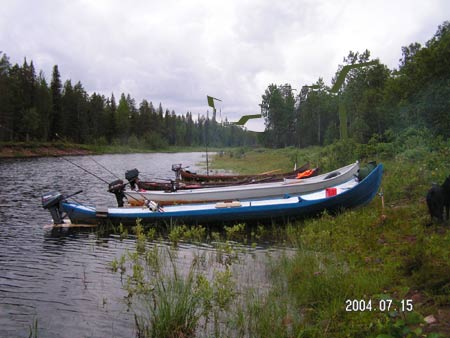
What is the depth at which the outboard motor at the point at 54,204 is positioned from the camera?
1232 cm

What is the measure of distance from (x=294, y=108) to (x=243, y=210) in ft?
205

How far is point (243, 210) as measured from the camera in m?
11.2

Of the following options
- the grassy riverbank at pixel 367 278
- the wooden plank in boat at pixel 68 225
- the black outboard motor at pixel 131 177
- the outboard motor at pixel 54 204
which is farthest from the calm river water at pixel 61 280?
the black outboard motor at pixel 131 177

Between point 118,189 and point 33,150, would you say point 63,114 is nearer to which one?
point 33,150

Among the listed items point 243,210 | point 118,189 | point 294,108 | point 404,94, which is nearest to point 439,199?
point 243,210

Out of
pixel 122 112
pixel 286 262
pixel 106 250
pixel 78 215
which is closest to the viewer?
pixel 286 262

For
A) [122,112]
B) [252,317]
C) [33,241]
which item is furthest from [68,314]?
[122,112]

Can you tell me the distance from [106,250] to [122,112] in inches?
3442

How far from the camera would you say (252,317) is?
5.08m

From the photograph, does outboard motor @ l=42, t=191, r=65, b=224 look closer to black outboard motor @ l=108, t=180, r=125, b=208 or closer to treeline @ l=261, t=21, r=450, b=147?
black outboard motor @ l=108, t=180, r=125, b=208

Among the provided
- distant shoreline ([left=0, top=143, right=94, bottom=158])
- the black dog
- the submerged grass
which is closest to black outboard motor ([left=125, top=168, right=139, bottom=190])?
the submerged grass

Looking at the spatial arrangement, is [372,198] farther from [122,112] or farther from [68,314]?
[122,112]

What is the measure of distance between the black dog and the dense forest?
6474 millimetres

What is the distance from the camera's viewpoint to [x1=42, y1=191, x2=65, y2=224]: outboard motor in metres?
12.3
